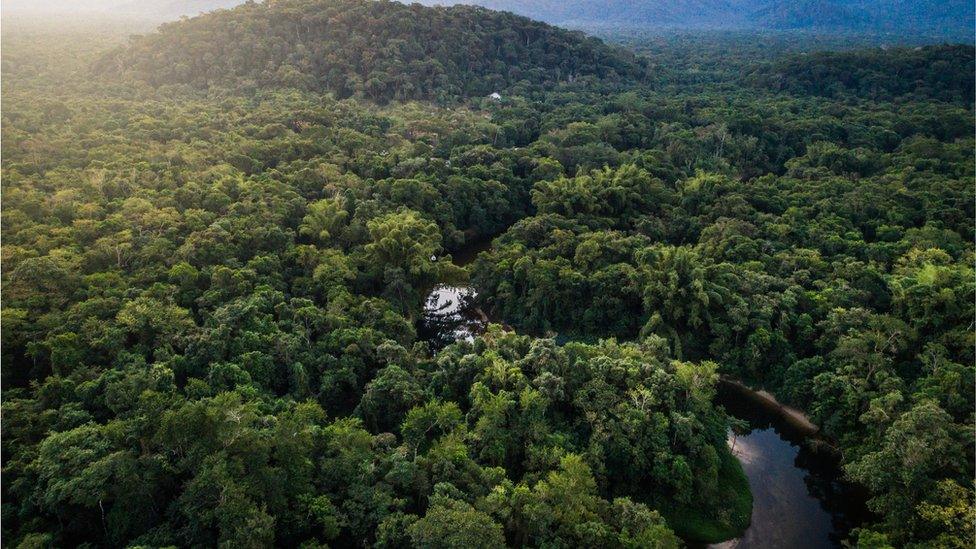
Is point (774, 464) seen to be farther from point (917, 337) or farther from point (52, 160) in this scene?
point (52, 160)

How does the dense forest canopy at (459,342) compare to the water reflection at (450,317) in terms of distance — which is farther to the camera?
the water reflection at (450,317)

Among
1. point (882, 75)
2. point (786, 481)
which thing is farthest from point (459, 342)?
point (882, 75)

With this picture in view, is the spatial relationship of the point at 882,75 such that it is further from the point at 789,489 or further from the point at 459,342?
the point at 459,342

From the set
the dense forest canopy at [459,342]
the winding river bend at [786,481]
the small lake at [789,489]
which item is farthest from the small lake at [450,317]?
the small lake at [789,489]

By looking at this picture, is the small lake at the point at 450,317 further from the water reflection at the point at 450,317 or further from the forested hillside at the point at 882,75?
the forested hillside at the point at 882,75

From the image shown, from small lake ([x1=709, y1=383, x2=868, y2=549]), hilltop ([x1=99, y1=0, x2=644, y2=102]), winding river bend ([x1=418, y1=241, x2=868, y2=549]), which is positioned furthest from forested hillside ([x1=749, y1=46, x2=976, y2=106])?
small lake ([x1=709, y1=383, x2=868, y2=549])

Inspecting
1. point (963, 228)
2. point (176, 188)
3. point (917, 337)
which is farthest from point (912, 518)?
point (176, 188)
